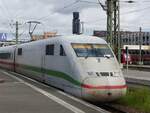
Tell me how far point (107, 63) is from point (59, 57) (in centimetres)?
336

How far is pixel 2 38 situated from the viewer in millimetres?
118562

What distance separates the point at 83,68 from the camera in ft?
60.6

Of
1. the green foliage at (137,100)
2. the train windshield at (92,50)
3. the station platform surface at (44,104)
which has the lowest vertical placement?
the green foliage at (137,100)

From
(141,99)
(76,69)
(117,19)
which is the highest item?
(117,19)

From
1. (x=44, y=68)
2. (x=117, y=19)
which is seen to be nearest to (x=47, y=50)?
(x=44, y=68)

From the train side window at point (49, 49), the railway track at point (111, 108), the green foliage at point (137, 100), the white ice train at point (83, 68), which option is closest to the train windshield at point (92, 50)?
the white ice train at point (83, 68)

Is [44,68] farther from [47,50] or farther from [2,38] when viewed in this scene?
[2,38]

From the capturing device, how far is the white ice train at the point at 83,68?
17500 millimetres

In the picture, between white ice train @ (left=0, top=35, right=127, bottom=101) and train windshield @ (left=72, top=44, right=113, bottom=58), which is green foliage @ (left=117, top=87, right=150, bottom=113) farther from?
train windshield @ (left=72, top=44, right=113, bottom=58)

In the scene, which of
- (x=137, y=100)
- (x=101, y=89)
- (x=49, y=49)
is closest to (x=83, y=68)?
(x=101, y=89)

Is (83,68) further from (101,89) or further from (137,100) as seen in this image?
(137,100)

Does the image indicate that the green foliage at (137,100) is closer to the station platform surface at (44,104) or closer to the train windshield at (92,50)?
the train windshield at (92,50)

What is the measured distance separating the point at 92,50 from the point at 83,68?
196cm

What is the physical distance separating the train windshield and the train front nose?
2202 mm
